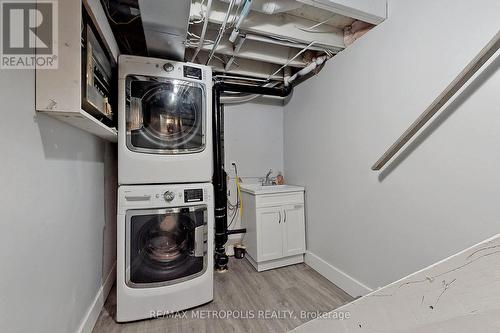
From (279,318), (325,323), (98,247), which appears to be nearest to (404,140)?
(325,323)

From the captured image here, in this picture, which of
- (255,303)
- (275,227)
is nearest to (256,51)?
(275,227)

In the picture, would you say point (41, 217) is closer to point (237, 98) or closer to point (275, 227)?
point (275, 227)

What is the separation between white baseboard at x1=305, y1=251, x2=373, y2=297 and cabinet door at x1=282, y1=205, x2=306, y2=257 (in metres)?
0.15

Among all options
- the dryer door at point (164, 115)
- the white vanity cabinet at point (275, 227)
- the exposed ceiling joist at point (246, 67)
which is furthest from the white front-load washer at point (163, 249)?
the exposed ceiling joist at point (246, 67)

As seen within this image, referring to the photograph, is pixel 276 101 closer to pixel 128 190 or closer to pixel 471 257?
pixel 128 190

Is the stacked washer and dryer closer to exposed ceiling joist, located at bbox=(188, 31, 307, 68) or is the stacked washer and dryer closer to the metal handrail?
exposed ceiling joist, located at bbox=(188, 31, 307, 68)

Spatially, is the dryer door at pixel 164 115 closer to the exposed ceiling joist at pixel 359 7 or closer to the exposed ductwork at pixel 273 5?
the exposed ductwork at pixel 273 5

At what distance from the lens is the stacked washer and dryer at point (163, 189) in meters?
1.58

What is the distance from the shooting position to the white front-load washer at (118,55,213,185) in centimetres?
161

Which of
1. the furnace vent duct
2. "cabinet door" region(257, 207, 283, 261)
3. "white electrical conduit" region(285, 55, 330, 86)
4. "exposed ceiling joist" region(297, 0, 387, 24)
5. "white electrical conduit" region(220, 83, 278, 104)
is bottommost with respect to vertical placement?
"cabinet door" region(257, 207, 283, 261)

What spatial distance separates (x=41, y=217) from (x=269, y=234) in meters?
1.86

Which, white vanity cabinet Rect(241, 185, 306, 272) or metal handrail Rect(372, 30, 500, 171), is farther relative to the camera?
white vanity cabinet Rect(241, 185, 306, 272)

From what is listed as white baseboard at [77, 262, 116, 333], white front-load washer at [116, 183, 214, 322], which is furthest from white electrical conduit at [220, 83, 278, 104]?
white baseboard at [77, 262, 116, 333]

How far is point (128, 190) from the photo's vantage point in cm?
158
